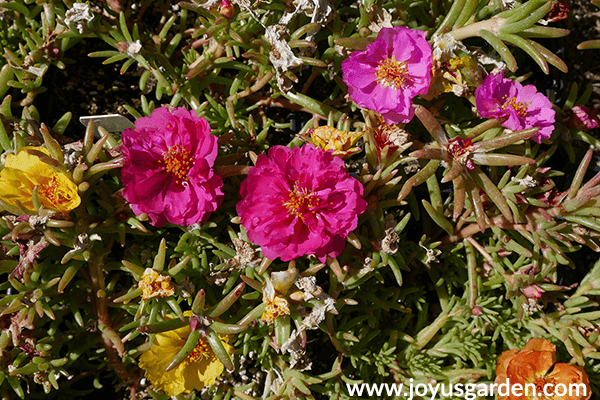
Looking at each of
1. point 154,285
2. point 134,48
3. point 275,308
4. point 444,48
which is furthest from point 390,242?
point 134,48

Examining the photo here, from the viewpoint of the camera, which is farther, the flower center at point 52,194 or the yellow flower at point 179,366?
the yellow flower at point 179,366

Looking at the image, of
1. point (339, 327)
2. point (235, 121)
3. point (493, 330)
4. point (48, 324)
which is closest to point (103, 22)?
point (235, 121)

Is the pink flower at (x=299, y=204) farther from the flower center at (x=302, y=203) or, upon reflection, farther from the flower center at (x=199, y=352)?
the flower center at (x=199, y=352)

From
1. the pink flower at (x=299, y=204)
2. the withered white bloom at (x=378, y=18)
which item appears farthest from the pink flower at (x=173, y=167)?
the withered white bloom at (x=378, y=18)

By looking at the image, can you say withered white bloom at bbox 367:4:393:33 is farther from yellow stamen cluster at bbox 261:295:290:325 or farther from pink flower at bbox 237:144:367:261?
yellow stamen cluster at bbox 261:295:290:325

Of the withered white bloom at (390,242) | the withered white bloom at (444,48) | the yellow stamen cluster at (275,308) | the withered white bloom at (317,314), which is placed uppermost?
the withered white bloom at (444,48)

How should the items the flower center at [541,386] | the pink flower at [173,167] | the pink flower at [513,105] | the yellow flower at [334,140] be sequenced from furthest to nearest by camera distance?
the flower center at [541,386], the pink flower at [513,105], the yellow flower at [334,140], the pink flower at [173,167]

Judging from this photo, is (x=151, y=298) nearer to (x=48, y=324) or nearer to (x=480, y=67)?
(x=48, y=324)

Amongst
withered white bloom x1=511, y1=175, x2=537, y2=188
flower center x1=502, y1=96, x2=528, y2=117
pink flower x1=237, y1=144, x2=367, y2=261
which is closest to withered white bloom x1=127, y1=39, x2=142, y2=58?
pink flower x1=237, y1=144, x2=367, y2=261

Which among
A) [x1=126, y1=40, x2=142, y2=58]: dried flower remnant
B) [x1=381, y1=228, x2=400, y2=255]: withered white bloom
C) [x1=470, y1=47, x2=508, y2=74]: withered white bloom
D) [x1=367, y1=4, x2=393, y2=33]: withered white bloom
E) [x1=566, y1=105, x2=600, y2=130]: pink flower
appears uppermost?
[x1=367, y1=4, x2=393, y2=33]: withered white bloom
